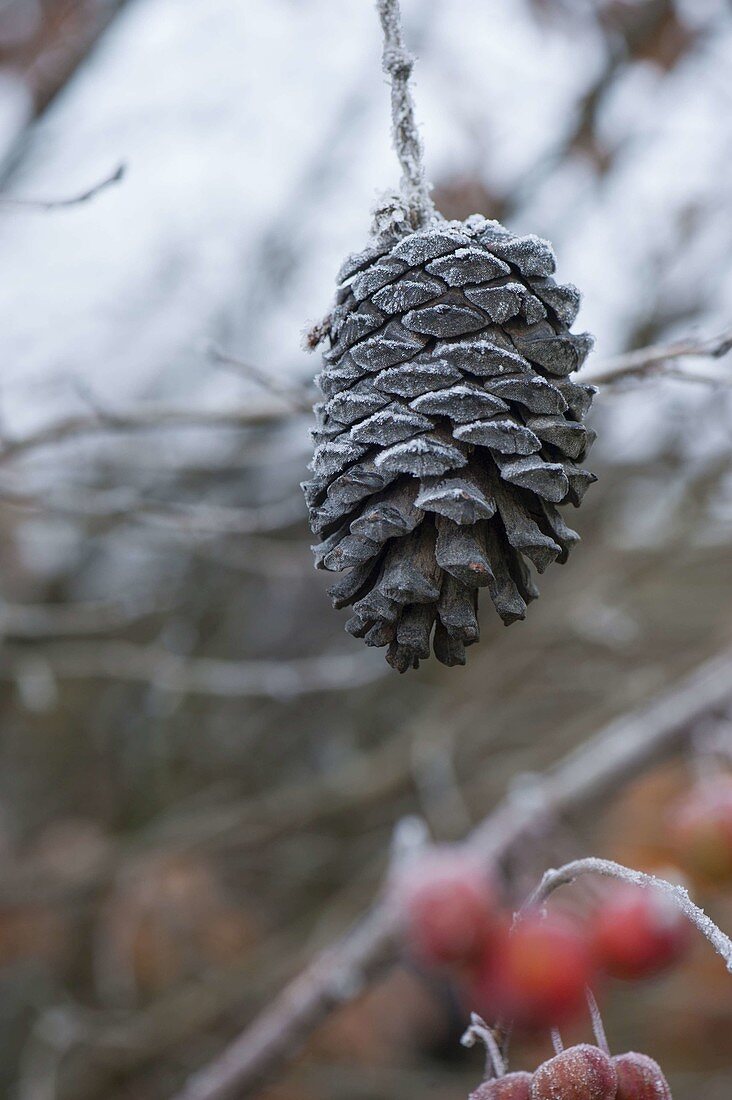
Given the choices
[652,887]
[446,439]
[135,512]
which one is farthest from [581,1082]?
[135,512]

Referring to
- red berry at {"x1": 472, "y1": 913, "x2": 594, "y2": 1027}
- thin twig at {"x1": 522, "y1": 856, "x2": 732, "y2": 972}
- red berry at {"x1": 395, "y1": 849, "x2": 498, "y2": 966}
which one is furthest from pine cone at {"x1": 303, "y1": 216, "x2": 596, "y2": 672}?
red berry at {"x1": 395, "y1": 849, "x2": 498, "y2": 966}

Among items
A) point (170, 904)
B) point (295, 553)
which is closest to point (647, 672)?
point (295, 553)

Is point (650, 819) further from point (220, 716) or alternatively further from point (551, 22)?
point (551, 22)

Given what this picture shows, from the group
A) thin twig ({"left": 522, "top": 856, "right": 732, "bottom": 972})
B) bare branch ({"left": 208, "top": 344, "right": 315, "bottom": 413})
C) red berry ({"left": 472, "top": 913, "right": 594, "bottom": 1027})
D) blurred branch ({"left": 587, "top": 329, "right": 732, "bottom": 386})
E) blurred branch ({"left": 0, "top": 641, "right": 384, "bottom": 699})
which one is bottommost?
thin twig ({"left": 522, "top": 856, "right": 732, "bottom": 972})

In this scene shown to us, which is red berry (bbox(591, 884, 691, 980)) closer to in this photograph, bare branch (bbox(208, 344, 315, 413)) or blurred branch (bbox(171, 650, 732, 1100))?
blurred branch (bbox(171, 650, 732, 1100))

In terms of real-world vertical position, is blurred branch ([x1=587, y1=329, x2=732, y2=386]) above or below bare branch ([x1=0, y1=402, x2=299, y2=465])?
below

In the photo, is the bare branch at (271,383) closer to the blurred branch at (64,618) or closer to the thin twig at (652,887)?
the thin twig at (652,887)

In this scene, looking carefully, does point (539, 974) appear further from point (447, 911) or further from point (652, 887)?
point (652, 887)
